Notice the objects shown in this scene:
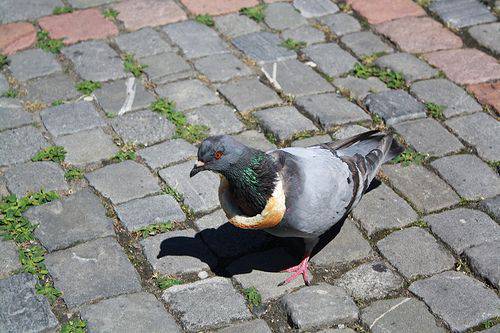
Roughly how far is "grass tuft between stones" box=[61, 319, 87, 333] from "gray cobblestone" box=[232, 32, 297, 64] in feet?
8.89

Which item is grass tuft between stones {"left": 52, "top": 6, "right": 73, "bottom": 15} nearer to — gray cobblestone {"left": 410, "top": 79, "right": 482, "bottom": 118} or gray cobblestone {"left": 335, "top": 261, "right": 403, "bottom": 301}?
gray cobblestone {"left": 410, "top": 79, "right": 482, "bottom": 118}

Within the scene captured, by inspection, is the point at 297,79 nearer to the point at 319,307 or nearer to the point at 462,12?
the point at 462,12

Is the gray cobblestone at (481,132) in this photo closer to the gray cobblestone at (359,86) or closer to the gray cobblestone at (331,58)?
the gray cobblestone at (359,86)

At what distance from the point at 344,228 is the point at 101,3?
3146 mm

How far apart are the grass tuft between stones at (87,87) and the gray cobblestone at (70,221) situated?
110cm

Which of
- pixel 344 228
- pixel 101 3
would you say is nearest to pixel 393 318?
pixel 344 228

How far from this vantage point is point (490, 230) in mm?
4566

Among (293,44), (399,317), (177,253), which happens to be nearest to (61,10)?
(293,44)

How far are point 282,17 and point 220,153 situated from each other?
2881mm

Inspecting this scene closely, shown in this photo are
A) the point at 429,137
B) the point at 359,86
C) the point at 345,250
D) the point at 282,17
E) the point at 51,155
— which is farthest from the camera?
the point at 282,17

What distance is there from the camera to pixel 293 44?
6152 millimetres

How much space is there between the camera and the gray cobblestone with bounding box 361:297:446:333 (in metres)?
3.96

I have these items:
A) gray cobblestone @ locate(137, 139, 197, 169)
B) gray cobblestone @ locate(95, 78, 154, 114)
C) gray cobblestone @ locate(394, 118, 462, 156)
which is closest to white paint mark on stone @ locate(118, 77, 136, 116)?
gray cobblestone @ locate(95, 78, 154, 114)

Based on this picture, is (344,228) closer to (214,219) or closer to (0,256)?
(214,219)
